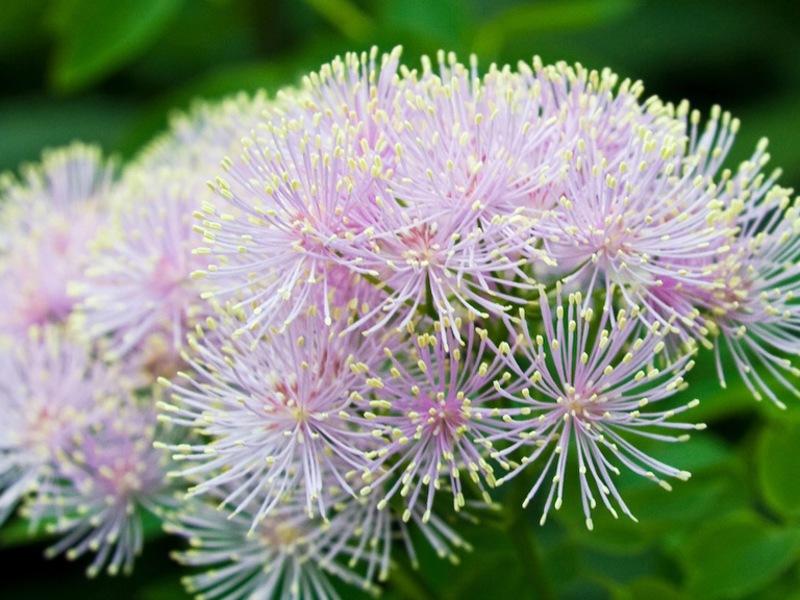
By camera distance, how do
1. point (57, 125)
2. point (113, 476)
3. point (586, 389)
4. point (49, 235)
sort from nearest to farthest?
point (586, 389), point (113, 476), point (49, 235), point (57, 125)

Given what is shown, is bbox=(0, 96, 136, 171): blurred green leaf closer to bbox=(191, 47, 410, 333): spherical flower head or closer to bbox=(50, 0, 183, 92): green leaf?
bbox=(50, 0, 183, 92): green leaf

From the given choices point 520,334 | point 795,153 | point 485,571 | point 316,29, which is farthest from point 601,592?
point 316,29

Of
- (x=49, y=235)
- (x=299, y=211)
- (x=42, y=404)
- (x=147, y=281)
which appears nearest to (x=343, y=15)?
(x=49, y=235)

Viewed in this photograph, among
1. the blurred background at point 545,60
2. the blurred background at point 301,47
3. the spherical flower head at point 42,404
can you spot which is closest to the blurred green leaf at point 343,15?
the blurred background at point 545,60

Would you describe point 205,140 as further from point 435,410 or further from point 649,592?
point 649,592

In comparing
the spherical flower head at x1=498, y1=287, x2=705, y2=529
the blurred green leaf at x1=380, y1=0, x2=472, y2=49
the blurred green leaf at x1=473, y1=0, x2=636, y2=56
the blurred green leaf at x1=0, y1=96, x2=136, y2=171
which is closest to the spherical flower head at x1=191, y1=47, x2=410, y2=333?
the spherical flower head at x1=498, y1=287, x2=705, y2=529
